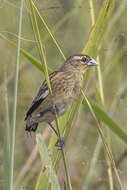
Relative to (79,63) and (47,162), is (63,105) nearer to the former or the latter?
(79,63)

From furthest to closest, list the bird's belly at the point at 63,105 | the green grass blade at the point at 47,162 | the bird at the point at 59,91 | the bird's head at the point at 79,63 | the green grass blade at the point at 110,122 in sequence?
the bird's head at the point at 79,63 < the bird at the point at 59,91 < the bird's belly at the point at 63,105 < the green grass blade at the point at 110,122 < the green grass blade at the point at 47,162

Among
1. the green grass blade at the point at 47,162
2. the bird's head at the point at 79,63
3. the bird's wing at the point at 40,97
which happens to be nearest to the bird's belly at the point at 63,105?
the bird's wing at the point at 40,97

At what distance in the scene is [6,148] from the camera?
2057 millimetres

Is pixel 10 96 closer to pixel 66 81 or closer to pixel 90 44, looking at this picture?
pixel 66 81

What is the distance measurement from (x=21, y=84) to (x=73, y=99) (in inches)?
A: 94.1

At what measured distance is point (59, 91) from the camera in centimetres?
314

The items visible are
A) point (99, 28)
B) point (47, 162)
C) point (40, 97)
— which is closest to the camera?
point (47, 162)

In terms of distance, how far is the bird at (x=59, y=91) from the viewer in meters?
3.08

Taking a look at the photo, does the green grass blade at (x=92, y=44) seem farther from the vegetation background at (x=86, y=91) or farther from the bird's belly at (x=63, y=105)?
the vegetation background at (x=86, y=91)

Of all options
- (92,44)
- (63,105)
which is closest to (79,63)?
(63,105)

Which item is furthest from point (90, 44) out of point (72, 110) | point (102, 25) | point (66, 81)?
point (66, 81)

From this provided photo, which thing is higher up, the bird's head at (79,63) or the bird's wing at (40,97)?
the bird's head at (79,63)

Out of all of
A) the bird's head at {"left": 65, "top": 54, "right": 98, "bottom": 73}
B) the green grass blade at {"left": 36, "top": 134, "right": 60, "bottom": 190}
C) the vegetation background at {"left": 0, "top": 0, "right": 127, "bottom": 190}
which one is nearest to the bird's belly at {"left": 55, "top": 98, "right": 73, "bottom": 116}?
the bird's head at {"left": 65, "top": 54, "right": 98, "bottom": 73}

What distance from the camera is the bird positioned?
3076 millimetres
